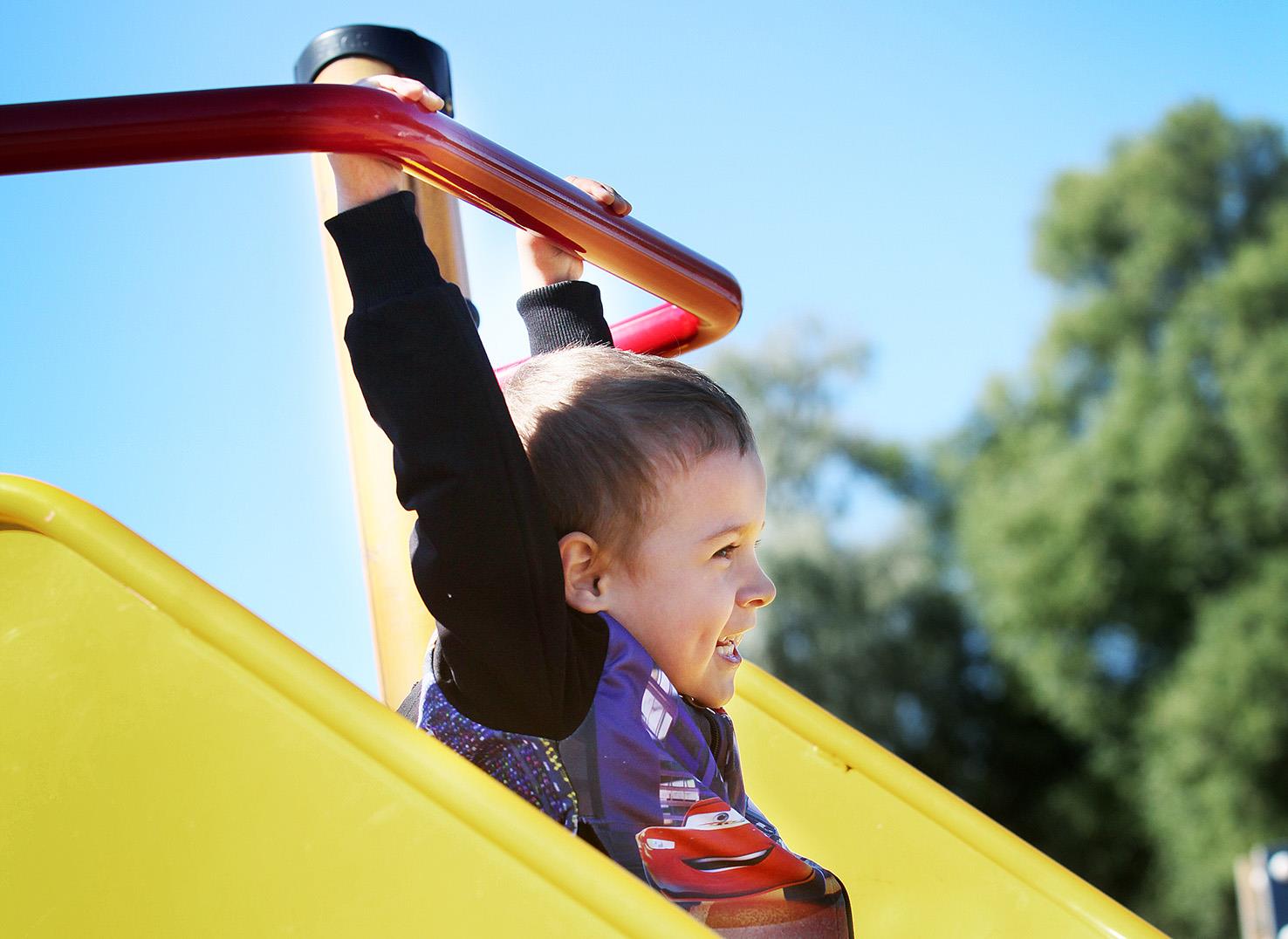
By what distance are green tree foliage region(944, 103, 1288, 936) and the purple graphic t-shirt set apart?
24.4ft

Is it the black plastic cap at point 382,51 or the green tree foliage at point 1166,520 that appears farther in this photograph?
the green tree foliage at point 1166,520

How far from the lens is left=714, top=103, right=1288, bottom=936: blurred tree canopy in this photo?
7770 mm

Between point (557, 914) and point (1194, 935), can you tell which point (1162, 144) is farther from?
point (557, 914)

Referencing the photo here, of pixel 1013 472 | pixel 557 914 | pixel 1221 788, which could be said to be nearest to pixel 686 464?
pixel 557 914

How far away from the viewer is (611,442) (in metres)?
0.77

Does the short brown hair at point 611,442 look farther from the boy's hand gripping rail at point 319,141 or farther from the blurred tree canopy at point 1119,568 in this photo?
the blurred tree canopy at point 1119,568

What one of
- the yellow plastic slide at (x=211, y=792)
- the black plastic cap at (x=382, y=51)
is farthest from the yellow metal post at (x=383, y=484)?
the yellow plastic slide at (x=211, y=792)

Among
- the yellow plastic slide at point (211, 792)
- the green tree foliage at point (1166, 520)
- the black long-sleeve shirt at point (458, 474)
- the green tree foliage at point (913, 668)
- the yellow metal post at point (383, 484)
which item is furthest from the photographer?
the green tree foliage at point (913, 668)

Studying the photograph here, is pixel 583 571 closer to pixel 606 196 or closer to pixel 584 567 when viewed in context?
pixel 584 567

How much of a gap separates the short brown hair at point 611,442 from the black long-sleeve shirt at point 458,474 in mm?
80

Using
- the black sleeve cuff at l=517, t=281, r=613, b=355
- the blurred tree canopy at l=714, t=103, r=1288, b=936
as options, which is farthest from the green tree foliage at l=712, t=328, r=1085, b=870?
the black sleeve cuff at l=517, t=281, r=613, b=355

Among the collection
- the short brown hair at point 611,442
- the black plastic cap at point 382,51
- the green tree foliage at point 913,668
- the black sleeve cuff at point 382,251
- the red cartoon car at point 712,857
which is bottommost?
the green tree foliage at point 913,668

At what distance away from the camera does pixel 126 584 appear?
578 mm

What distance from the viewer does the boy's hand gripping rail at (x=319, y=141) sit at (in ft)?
1.90
